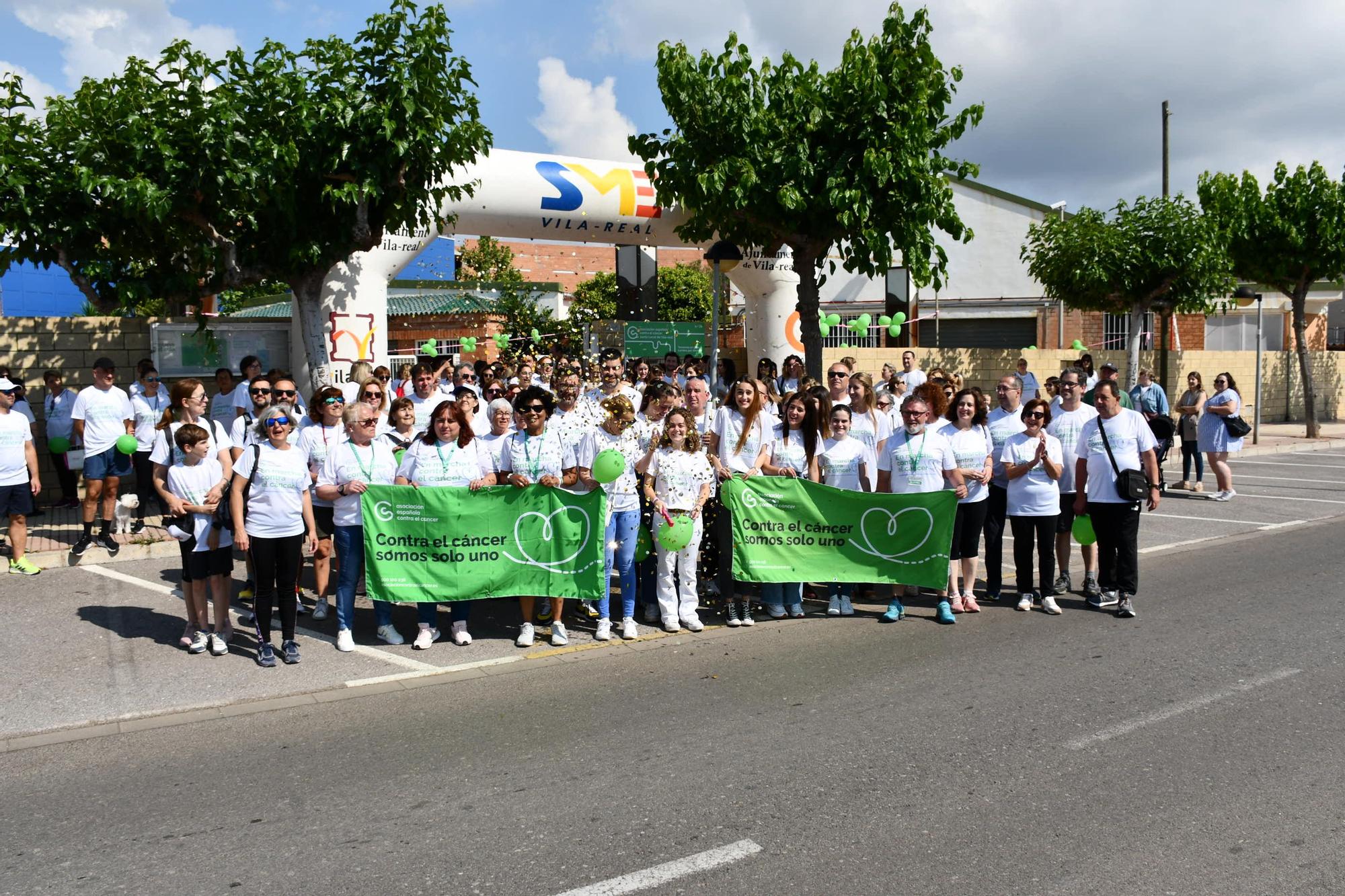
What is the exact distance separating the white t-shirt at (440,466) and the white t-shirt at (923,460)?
3.15m

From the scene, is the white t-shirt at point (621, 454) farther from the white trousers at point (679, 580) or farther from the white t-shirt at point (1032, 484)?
the white t-shirt at point (1032, 484)

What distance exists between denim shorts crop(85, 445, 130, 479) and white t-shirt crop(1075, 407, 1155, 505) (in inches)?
345

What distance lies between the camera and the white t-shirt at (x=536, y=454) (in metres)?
7.48

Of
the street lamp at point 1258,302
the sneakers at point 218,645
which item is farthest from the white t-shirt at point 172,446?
the street lamp at point 1258,302

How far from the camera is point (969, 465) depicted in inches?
321

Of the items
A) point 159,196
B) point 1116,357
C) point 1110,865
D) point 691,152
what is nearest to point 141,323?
point 159,196

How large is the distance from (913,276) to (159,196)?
9.87 metres

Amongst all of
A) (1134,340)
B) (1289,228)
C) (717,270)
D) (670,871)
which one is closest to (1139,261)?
(1134,340)

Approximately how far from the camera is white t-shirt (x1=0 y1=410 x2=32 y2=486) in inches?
357

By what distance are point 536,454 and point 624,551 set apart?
92 centimetres

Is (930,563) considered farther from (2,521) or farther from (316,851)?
(2,521)

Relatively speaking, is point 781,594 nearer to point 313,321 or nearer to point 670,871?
point 670,871

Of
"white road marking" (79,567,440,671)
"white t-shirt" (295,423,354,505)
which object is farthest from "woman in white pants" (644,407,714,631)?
"white t-shirt" (295,423,354,505)

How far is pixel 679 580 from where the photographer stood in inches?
311
